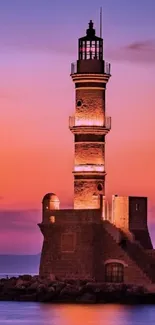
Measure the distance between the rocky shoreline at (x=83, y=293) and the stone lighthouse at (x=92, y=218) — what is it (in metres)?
0.89

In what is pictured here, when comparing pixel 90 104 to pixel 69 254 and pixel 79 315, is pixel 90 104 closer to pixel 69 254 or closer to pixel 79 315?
pixel 69 254

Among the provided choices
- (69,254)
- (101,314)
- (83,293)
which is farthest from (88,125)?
(101,314)

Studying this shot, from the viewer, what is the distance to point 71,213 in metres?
78.6

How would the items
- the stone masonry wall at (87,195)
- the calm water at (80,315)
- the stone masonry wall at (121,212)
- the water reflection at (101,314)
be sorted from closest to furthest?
the water reflection at (101,314) → the calm water at (80,315) → the stone masonry wall at (87,195) → the stone masonry wall at (121,212)

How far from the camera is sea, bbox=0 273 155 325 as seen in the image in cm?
7138

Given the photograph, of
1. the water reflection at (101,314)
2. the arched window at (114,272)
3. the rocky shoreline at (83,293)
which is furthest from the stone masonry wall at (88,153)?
the water reflection at (101,314)

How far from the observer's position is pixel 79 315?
72.6 metres

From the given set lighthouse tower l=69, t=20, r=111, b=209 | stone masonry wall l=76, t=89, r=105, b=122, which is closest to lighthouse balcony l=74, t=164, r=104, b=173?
lighthouse tower l=69, t=20, r=111, b=209

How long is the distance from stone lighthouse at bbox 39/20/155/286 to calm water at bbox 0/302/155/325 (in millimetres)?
2654

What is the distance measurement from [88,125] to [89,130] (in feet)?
0.87

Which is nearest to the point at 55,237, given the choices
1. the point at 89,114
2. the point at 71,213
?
the point at 71,213

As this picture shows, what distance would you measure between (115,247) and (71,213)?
2.87 m

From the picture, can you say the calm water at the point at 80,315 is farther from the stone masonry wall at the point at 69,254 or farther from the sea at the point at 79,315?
the stone masonry wall at the point at 69,254

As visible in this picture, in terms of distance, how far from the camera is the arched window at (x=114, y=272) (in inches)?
3088
